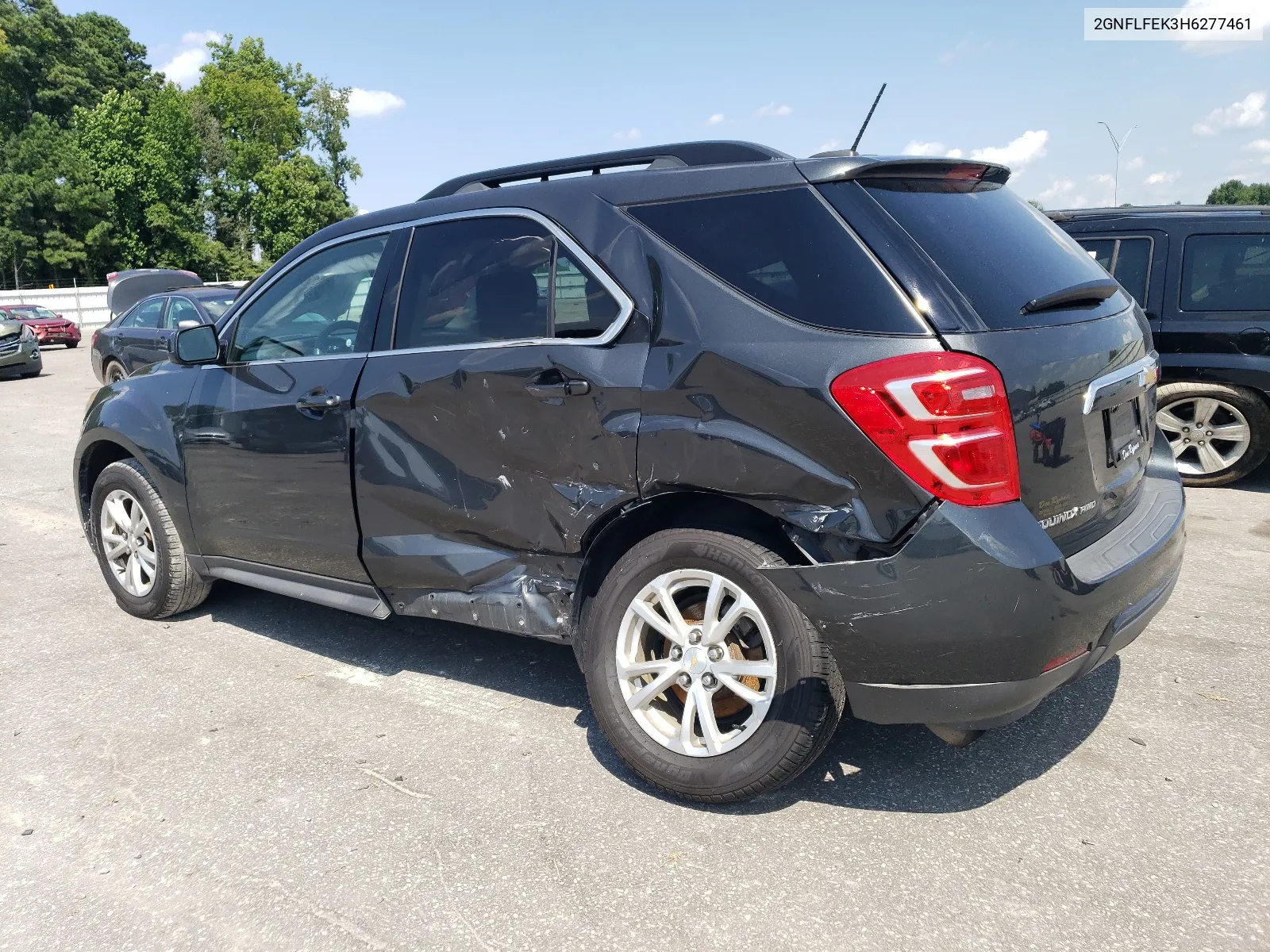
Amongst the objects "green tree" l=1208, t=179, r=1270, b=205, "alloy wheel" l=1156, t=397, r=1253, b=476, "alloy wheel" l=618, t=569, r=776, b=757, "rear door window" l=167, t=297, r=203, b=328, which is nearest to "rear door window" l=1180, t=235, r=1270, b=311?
"alloy wheel" l=1156, t=397, r=1253, b=476

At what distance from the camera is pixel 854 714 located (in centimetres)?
271

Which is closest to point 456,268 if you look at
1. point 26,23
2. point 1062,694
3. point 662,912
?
point 662,912

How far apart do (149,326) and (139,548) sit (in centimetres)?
995

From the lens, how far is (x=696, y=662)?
2.90m

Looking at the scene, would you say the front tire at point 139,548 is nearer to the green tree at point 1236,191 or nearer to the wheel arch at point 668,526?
the wheel arch at point 668,526

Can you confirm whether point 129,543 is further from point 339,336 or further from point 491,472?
point 491,472

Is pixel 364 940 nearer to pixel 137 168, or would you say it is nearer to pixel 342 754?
pixel 342 754

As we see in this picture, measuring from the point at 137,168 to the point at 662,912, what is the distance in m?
64.6

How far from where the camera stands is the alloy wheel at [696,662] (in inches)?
111

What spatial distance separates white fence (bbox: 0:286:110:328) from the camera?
4422 centimetres

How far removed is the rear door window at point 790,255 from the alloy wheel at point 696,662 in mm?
812

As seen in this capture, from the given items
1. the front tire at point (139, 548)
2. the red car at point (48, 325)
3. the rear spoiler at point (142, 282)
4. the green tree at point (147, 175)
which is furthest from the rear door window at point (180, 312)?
the green tree at point (147, 175)

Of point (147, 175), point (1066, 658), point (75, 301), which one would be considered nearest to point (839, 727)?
point (1066, 658)

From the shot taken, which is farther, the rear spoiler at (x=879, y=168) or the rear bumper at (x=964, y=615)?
the rear spoiler at (x=879, y=168)
